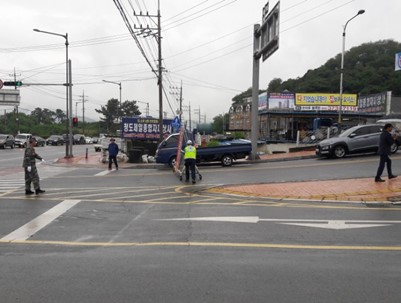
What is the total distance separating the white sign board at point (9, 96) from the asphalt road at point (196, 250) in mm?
50225

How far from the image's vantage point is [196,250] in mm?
6375

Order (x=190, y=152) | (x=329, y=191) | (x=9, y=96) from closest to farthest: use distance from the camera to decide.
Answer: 1. (x=329, y=191)
2. (x=190, y=152)
3. (x=9, y=96)

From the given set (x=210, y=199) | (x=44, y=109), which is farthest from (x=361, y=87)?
(x=44, y=109)

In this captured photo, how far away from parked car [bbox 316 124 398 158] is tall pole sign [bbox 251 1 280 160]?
4.50 meters

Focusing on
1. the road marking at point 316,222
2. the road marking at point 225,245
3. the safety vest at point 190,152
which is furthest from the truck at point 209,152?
the road marking at point 225,245

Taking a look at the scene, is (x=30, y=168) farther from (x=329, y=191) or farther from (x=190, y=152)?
(x=329, y=191)

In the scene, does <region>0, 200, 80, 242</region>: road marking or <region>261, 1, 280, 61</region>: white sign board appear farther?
<region>261, 1, 280, 61</region>: white sign board

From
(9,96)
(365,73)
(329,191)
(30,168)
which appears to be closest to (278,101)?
(365,73)

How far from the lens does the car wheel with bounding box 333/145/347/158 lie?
2286 centimetres

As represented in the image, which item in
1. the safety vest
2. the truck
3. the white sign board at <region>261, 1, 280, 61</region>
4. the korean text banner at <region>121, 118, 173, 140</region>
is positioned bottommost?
the truck

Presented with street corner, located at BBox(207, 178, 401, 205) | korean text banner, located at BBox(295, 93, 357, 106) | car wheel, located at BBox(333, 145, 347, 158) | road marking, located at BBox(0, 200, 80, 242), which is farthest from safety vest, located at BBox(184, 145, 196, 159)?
korean text banner, located at BBox(295, 93, 357, 106)

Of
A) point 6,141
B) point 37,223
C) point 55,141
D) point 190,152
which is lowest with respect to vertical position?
point 55,141

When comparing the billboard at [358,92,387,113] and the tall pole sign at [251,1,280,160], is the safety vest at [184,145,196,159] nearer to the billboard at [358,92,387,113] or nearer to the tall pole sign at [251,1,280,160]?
the tall pole sign at [251,1,280,160]

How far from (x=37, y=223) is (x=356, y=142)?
18.1 metres
